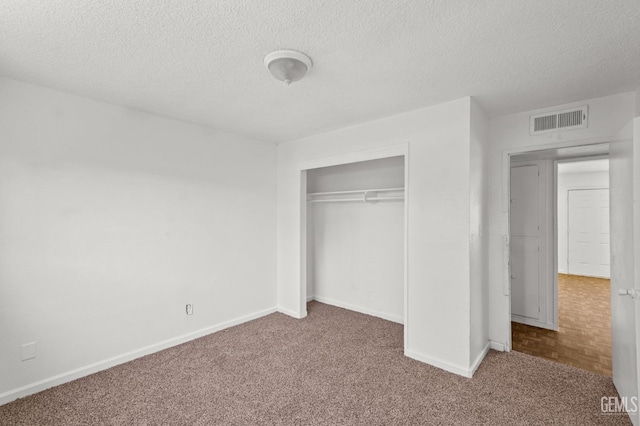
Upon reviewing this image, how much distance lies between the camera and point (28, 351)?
7.62 ft

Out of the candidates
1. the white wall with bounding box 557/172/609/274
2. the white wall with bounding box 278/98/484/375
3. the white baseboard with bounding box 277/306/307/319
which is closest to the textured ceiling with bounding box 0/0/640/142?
the white wall with bounding box 278/98/484/375

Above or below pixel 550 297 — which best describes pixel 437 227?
above

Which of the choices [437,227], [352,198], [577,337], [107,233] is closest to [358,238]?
[352,198]

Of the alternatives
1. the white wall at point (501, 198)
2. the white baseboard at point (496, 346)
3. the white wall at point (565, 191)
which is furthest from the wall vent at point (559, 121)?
the white wall at point (565, 191)

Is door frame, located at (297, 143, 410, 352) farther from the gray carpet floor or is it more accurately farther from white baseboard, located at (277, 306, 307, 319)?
the gray carpet floor

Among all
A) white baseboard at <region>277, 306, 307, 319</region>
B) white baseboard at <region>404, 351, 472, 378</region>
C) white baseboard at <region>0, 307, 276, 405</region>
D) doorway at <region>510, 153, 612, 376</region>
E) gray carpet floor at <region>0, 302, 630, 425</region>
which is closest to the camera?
gray carpet floor at <region>0, 302, 630, 425</region>

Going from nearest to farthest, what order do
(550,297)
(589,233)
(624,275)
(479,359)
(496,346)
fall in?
(624,275) → (479,359) → (496,346) → (550,297) → (589,233)

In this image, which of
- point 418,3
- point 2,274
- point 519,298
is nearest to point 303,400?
point 2,274

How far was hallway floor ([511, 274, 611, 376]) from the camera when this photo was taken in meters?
2.96

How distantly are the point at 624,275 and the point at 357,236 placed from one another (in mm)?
2705

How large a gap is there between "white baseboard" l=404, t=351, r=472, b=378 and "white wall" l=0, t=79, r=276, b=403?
6.94ft

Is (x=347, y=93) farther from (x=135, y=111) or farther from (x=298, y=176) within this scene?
(x=135, y=111)

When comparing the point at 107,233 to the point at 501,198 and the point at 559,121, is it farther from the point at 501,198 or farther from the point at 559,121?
the point at 559,121

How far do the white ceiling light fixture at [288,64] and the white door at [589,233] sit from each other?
7.72m
